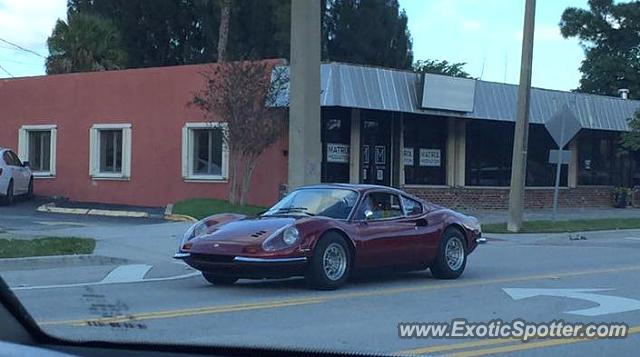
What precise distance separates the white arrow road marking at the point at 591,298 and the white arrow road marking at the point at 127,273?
17.1 feet

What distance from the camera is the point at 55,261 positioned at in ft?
46.9

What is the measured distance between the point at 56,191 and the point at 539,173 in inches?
685

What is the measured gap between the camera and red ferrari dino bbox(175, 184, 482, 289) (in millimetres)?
11023

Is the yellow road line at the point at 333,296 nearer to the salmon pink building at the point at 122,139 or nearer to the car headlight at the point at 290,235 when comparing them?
the car headlight at the point at 290,235

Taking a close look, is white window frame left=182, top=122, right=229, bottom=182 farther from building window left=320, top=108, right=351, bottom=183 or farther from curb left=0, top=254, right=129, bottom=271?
curb left=0, top=254, right=129, bottom=271

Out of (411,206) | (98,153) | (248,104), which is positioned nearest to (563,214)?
(248,104)

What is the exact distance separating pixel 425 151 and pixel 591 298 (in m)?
19.7

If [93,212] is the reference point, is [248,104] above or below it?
above

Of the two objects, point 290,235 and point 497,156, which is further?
point 497,156

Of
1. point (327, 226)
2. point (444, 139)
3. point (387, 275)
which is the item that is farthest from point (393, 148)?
point (327, 226)

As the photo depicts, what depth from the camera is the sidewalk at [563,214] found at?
28156 mm

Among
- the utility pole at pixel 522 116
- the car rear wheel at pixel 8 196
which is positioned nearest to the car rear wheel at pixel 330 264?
the utility pole at pixel 522 116

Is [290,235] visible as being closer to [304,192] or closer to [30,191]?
[304,192]

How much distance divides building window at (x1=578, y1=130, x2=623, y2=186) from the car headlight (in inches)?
1048
